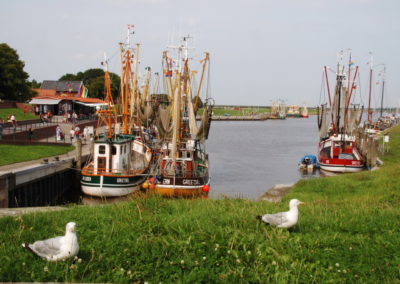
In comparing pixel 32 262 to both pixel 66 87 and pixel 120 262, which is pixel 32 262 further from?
pixel 66 87

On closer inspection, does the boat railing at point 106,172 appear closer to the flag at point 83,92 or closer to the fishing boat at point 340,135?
the fishing boat at point 340,135

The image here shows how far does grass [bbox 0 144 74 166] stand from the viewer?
2742 centimetres

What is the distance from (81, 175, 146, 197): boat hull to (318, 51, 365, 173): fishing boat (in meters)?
22.0

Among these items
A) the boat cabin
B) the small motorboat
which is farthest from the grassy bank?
the small motorboat

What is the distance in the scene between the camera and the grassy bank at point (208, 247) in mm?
6875

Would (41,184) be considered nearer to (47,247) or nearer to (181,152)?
(181,152)

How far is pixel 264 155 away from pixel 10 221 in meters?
51.9

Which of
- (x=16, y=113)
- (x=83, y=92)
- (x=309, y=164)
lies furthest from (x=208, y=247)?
(x=83, y=92)

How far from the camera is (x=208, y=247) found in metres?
7.82

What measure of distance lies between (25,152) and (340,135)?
30.8 metres

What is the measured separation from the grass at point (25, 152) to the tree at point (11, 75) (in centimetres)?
3606

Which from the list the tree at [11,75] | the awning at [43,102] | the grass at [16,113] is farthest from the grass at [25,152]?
the tree at [11,75]

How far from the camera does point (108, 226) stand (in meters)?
9.18

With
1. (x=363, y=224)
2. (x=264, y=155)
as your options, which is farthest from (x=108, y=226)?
(x=264, y=155)
